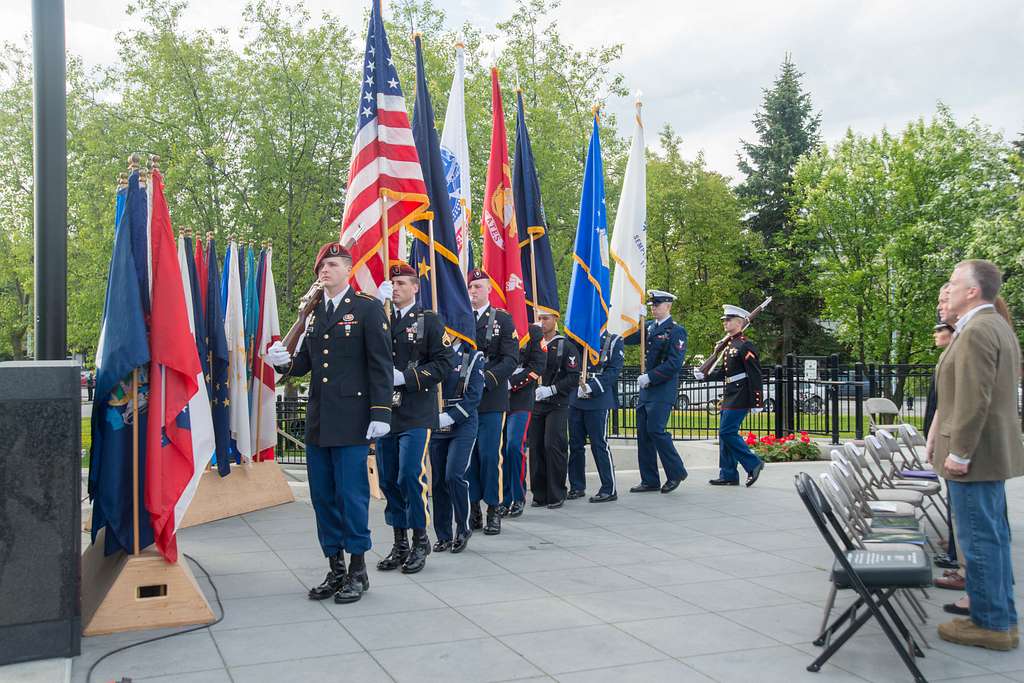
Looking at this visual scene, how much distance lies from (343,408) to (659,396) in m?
5.37

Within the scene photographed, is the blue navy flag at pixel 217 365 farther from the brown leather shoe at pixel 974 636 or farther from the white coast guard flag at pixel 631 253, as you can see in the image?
the brown leather shoe at pixel 974 636

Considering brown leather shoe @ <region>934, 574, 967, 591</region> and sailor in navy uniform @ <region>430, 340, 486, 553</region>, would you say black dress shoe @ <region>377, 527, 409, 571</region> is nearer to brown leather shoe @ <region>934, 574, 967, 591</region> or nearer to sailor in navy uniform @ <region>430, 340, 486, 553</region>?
sailor in navy uniform @ <region>430, 340, 486, 553</region>

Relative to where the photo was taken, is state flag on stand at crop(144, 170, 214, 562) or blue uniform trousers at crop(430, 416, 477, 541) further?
blue uniform trousers at crop(430, 416, 477, 541)

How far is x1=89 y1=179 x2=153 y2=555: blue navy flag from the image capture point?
17.4 feet

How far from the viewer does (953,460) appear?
4.85m

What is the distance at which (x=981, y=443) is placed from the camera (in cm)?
493

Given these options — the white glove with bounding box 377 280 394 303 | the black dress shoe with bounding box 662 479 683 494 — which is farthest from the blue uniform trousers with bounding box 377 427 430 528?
the black dress shoe with bounding box 662 479 683 494

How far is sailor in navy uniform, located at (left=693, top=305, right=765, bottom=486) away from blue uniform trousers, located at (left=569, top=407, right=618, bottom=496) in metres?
1.59

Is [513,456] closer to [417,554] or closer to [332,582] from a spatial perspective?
[417,554]

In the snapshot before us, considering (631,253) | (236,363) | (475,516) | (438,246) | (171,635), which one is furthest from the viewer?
(631,253)

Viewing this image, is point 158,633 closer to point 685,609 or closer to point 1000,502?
point 685,609

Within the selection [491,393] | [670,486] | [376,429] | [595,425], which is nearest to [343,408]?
[376,429]

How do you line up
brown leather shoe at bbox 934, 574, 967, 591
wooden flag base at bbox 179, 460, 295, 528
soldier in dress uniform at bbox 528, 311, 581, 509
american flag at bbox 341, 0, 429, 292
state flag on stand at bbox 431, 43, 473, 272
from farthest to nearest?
soldier in dress uniform at bbox 528, 311, 581, 509 < state flag on stand at bbox 431, 43, 473, 272 < wooden flag base at bbox 179, 460, 295, 528 < american flag at bbox 341, 0, 429, 292 < brown leather shoe at bbox 934, 574, 967, 591

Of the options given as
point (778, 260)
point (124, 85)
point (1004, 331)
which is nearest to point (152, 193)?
point (1004, 331)
